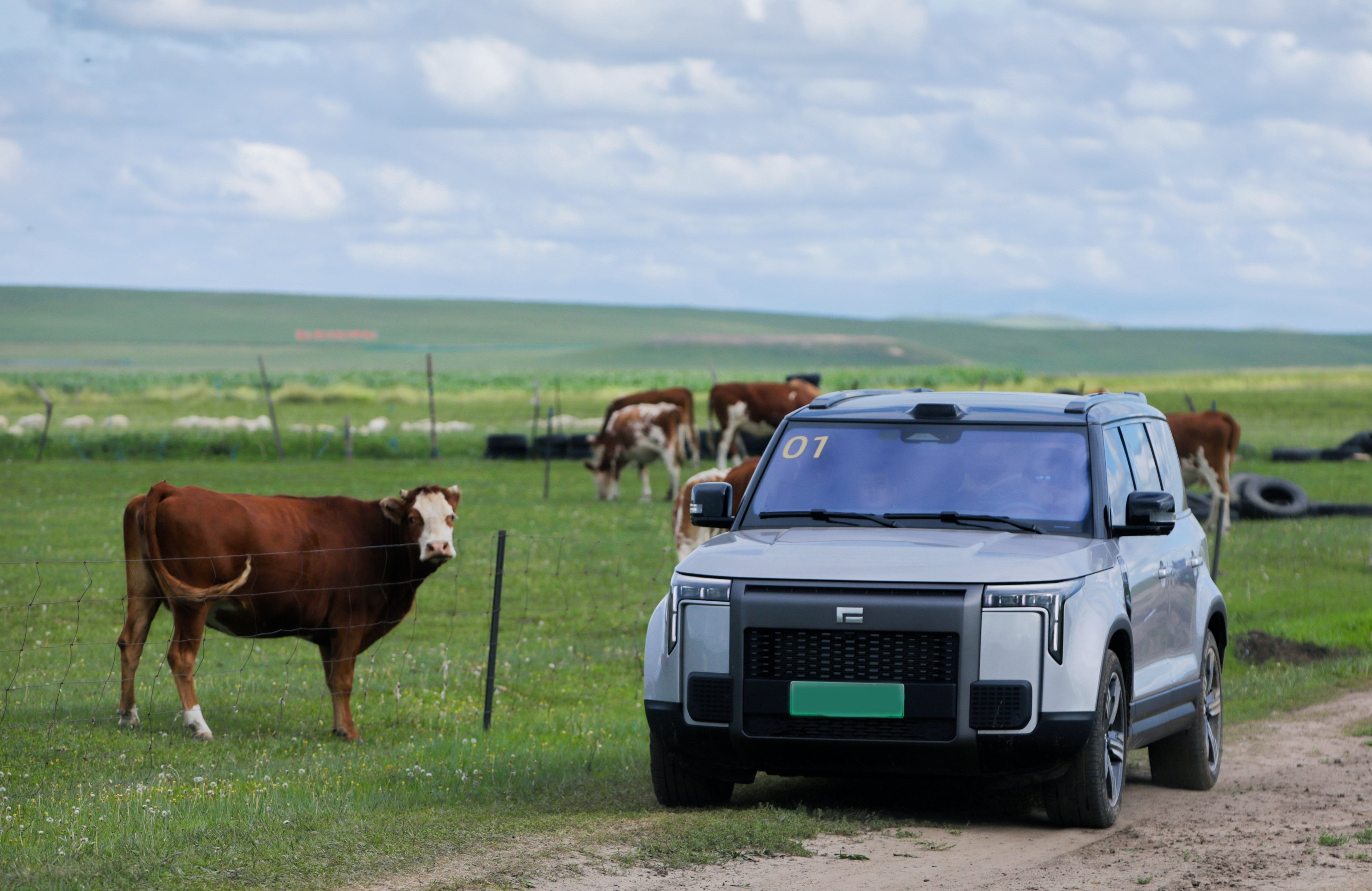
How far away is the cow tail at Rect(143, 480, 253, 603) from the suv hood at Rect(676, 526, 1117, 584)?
4.40 meters

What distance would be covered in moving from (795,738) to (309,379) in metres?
104

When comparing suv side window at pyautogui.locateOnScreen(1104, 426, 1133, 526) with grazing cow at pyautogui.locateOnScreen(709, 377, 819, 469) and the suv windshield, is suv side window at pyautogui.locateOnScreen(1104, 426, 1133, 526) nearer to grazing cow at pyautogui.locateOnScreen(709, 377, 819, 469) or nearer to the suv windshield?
the suv windshield

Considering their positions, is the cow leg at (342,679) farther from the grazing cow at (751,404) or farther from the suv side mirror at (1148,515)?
the grazing cow at (751,404)

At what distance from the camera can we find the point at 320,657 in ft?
52.7

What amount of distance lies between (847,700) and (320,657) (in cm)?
977

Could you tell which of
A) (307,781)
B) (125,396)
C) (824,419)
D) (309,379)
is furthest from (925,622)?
(309,379)

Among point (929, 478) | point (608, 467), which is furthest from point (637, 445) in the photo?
point (929, 478)

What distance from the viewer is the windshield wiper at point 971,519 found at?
8258 mm

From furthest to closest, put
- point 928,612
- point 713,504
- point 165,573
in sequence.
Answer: point 165,573, point 713,504, point 928,612

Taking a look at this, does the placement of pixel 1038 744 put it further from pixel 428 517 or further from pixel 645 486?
pixel 645 486

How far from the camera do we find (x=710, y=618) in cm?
765

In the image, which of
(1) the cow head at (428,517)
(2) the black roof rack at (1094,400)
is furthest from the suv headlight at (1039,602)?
(1) the cow head at (428,517)

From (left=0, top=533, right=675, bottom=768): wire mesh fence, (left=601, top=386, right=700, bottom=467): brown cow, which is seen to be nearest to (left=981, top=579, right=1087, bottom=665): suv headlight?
(left=0, top=533, right=675, bottom=768): wire mesh fence

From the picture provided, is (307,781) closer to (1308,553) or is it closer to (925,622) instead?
(925,622)
